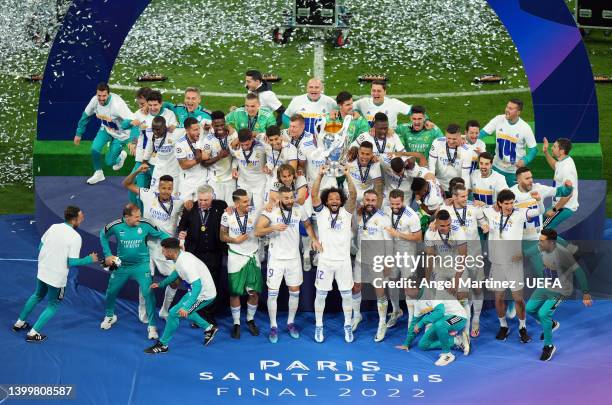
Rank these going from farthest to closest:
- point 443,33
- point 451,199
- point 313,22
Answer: point 443,33, point 313,22, point 451,199

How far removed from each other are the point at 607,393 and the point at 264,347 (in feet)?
11.1

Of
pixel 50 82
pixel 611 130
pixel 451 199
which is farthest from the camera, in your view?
pixel 611 130

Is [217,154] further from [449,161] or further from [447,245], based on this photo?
[447,245]

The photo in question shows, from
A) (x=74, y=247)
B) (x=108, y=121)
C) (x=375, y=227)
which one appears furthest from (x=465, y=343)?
(x=108, y=121)

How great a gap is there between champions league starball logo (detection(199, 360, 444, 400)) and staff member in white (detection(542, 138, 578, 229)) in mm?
2748

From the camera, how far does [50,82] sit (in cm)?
1817

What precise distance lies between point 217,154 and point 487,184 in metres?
2.85

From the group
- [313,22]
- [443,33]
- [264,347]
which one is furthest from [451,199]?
[443,33]

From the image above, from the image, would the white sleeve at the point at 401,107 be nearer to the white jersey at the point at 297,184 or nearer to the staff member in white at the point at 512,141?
the staff member in white at the point at 512,141

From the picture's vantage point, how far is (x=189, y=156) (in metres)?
15.6

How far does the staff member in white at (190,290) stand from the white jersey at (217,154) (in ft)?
4.64

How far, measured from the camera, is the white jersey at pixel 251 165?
15531mm

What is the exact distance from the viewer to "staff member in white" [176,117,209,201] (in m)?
15.5

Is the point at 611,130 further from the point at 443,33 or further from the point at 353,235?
the point at 353,235
